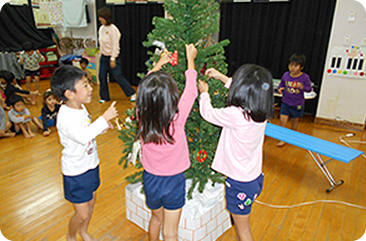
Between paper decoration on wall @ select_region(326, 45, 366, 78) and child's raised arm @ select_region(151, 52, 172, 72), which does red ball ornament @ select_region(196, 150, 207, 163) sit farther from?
paper decoration on wall @ select_region(326, 45, 366, 78)

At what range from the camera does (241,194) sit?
1.71 meters

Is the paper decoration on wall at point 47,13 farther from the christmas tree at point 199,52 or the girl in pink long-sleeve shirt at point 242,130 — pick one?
the girl in pink long-sleeve shirt at point 242,130

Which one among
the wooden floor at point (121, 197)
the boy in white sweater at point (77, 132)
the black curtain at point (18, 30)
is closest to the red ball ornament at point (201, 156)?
the boy in white sweater at point (77, 132)

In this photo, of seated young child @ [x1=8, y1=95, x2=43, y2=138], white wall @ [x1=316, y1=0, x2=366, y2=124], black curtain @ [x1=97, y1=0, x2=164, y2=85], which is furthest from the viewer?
black curtain @ [x1=97, y1=0, x2=164, y2=85]

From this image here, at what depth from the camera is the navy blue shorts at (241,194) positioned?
1704mm

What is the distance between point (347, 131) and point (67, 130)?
462cm

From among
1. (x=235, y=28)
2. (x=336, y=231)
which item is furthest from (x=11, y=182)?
(x=235, y=28)

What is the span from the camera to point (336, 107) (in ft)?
15.7

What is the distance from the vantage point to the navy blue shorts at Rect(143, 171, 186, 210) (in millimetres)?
1602

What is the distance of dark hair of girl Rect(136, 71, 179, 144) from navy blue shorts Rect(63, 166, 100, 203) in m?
0.54

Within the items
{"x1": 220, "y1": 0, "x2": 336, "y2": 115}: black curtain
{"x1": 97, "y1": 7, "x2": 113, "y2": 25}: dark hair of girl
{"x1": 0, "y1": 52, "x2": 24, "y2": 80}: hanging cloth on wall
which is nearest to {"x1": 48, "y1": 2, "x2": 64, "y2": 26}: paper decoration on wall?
{"x1": 0, "y1": 52, "x2": 24, "y2": 80}: hanging cloth on wall

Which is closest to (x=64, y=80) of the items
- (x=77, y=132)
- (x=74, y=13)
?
(x=77, y=132)

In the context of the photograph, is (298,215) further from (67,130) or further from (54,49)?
(54,49)

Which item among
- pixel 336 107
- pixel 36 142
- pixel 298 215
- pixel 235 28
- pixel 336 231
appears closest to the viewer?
pixel 336 231
